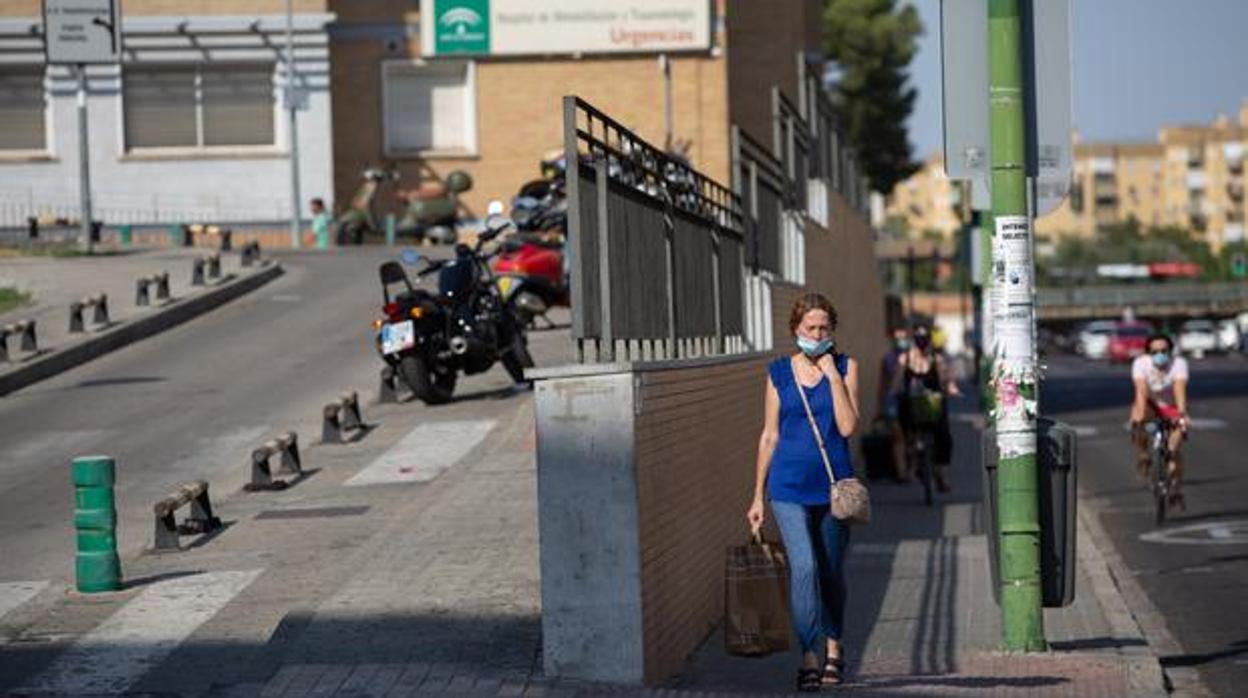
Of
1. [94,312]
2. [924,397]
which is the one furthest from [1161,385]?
[94,312]

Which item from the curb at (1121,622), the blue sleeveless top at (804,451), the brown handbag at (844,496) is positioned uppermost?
the blue sleeveless top at (804,451)

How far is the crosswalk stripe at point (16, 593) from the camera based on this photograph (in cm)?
1396

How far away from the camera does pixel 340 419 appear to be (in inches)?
875

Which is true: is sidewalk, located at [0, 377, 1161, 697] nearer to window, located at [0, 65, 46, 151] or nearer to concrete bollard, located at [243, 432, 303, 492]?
concrete bollard, located at [243, 432, 303, 492]

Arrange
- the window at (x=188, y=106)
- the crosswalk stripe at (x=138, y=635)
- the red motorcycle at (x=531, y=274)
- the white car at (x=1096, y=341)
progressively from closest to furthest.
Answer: the crosswalk stripe at (x=138, y=635) → the red motorcycle at (x=531, y=274) → the window at (x=188, y=106) → the white car at (x=1096, y=341)

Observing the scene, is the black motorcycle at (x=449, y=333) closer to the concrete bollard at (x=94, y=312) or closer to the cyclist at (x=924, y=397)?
the cyclist at (x=924, y=397)

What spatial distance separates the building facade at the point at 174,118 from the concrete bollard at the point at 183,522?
137 feet

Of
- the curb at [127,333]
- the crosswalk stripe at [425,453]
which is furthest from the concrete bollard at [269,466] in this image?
the curb at [127,333]

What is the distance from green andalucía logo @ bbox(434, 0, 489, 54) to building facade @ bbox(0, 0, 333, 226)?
2.92 meters

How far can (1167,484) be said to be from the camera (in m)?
21.6

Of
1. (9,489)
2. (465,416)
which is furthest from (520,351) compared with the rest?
(9,489)

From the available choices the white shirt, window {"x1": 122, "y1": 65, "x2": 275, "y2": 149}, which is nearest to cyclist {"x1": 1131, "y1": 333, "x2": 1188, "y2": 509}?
the white shirt

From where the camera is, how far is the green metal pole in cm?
1235

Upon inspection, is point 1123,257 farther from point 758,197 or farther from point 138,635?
point 138,635
